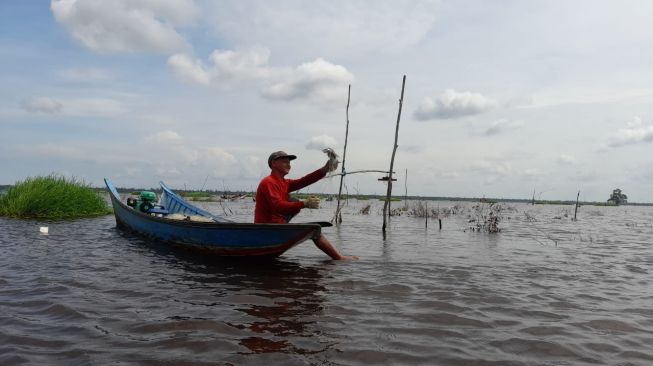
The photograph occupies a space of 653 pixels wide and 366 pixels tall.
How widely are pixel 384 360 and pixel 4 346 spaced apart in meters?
3.44

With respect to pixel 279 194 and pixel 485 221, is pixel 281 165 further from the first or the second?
pixel 485 221

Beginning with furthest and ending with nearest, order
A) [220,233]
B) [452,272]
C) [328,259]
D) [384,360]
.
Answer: [328,259] → [220,233] → [452,272] → [384,360]

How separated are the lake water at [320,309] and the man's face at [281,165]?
1.88 m

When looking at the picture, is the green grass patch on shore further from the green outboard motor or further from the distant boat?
the distant boat

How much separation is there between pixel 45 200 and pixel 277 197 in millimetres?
13941

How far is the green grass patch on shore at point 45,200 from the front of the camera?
670 inches

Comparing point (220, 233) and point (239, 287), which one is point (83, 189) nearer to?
point (220, 233)

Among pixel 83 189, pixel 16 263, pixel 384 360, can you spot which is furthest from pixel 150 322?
pixel 83 189

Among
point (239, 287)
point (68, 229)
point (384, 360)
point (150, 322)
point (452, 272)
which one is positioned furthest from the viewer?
point (68, 229)

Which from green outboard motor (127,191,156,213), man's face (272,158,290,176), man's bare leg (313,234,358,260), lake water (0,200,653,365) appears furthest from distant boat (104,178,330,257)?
green outboard motor (127,191,156,213)

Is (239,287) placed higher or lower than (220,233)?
lower

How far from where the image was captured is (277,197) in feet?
26.4

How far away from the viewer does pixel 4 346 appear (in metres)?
3.91

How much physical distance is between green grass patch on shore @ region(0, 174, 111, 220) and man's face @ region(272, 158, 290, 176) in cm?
1358
